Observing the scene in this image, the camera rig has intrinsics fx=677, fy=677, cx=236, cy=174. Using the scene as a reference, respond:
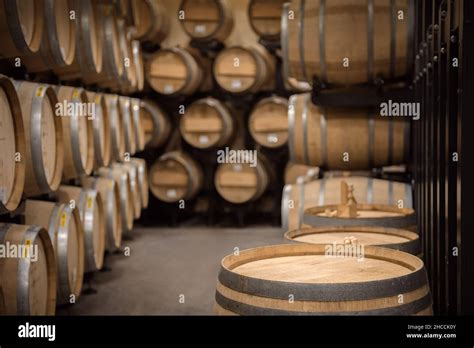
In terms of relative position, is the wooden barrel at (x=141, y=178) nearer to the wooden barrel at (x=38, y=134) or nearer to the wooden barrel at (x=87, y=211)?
the wooden barrel at (x=87, y=211)

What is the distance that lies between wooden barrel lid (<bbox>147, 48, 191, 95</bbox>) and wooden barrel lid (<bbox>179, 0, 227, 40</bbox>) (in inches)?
18.2

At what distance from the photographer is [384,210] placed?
12.5ft

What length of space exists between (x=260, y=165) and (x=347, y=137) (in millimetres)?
4670

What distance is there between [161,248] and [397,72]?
431cm

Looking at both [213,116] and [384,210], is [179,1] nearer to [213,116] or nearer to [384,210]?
[213,116]

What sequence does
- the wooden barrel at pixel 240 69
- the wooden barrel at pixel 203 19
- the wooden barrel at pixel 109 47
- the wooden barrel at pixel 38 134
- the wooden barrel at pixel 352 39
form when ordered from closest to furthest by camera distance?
1. the wooden barrel at pixel 38 134
2. the wooden barrel at pixel 352 39
3. the wooden barrel at pixel 109 47
4. the wooden barrel at pixel 240 69
5. the wooden barrel at pixel 203 19

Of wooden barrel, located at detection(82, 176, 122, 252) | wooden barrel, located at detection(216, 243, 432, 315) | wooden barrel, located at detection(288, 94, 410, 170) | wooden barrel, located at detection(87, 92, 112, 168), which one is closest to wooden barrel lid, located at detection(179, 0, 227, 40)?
wooden barrel, located at detection(87, 92, 112, 168)

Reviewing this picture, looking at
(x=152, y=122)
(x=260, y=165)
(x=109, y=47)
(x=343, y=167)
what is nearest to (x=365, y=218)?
(x=343, y=167)

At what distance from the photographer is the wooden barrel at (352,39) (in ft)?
13.4

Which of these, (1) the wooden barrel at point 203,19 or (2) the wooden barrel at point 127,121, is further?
(1) the wooden barrel at point 203,19

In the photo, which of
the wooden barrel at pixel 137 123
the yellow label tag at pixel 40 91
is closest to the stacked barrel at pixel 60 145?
the yellow label tag at pixel 40 91

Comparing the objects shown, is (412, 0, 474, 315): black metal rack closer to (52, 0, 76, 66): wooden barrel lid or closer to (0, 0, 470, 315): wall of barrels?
(0, 0, 470, 315): wall of barrels

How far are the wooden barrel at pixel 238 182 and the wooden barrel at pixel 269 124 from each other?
0.34m

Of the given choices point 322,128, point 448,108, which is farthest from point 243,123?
point 448,108
